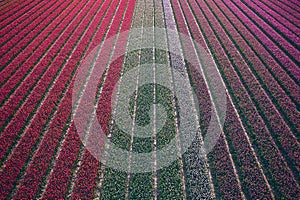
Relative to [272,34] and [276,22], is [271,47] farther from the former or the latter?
[276,22]

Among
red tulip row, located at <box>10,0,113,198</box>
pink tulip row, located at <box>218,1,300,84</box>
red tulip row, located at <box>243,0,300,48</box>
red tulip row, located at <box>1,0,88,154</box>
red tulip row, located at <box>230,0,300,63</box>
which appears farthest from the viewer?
red tulip row, located at <box>243,0,300,48</box>

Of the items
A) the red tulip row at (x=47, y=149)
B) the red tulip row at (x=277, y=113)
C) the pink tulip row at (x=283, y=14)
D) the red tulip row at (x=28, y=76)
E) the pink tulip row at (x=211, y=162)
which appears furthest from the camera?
the pink tulip row at (x=283, y=14)

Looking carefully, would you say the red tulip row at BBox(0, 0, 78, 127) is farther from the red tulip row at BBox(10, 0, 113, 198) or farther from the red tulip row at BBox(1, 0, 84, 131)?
the red tulip row at BBox(10, 0, 113, 198)

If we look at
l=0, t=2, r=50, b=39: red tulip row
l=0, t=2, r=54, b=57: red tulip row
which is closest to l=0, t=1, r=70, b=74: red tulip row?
l=0, t=2, r=54, b=57: red tulip row

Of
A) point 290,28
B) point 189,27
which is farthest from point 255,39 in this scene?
point 189,27

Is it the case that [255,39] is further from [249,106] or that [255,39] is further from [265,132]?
[265,132]

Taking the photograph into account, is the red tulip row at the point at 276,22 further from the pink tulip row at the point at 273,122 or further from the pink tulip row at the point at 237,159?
the pink tulip row at the point at 237,159

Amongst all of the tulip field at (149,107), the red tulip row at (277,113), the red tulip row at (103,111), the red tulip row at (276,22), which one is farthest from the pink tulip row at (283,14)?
the red tulip row at (103,111)
